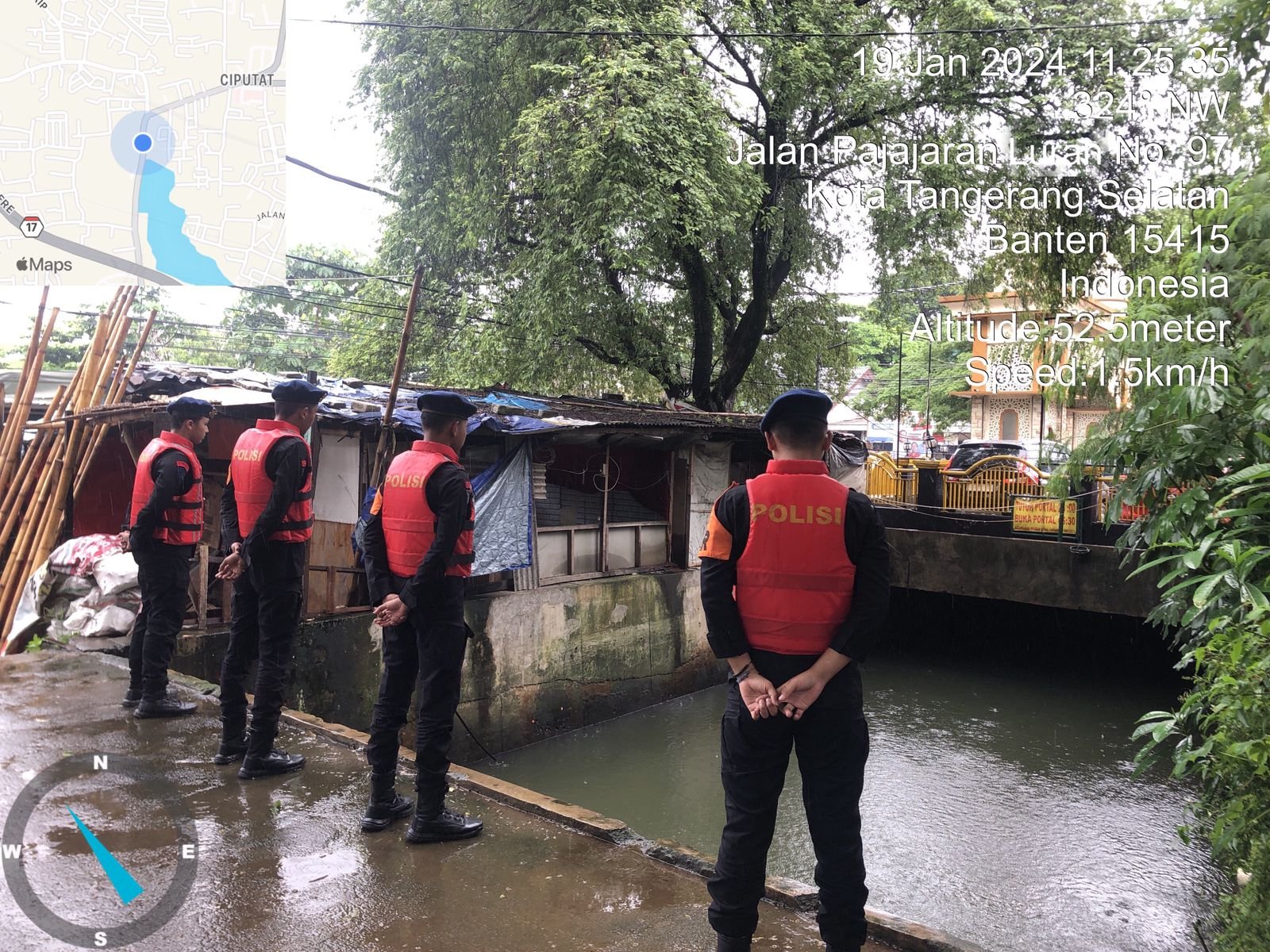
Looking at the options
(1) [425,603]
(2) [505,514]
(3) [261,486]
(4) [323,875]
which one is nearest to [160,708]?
(3) [261,486]

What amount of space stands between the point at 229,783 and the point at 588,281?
427 inches

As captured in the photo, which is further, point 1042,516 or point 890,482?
point 890,482

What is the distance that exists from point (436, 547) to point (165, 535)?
2.64m

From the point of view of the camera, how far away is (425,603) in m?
4.09

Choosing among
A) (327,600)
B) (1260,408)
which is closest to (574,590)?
(327,600)

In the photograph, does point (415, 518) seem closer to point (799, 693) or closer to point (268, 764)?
point (268, 764)

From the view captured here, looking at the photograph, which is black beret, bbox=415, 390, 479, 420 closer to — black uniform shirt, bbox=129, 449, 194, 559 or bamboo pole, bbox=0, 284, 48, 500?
black uniform shirt, bbox=129, 449, 194, 559

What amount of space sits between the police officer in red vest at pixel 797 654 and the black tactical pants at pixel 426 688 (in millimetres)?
1591

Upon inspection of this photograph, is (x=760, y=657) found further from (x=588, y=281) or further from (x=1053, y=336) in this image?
(x=588, y=281)

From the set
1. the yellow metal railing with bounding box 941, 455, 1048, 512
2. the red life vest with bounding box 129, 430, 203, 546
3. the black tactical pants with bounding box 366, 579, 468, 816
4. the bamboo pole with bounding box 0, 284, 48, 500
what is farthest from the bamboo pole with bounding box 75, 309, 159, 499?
the yellow metal railing with bounding box 941, 455, 1048, 512

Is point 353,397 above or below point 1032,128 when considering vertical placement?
below

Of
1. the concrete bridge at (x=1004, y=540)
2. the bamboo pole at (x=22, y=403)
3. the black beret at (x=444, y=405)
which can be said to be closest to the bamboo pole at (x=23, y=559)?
the bamboo pole at (x=22, y=403)

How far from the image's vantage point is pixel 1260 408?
4.71m

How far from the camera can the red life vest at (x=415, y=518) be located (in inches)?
164
